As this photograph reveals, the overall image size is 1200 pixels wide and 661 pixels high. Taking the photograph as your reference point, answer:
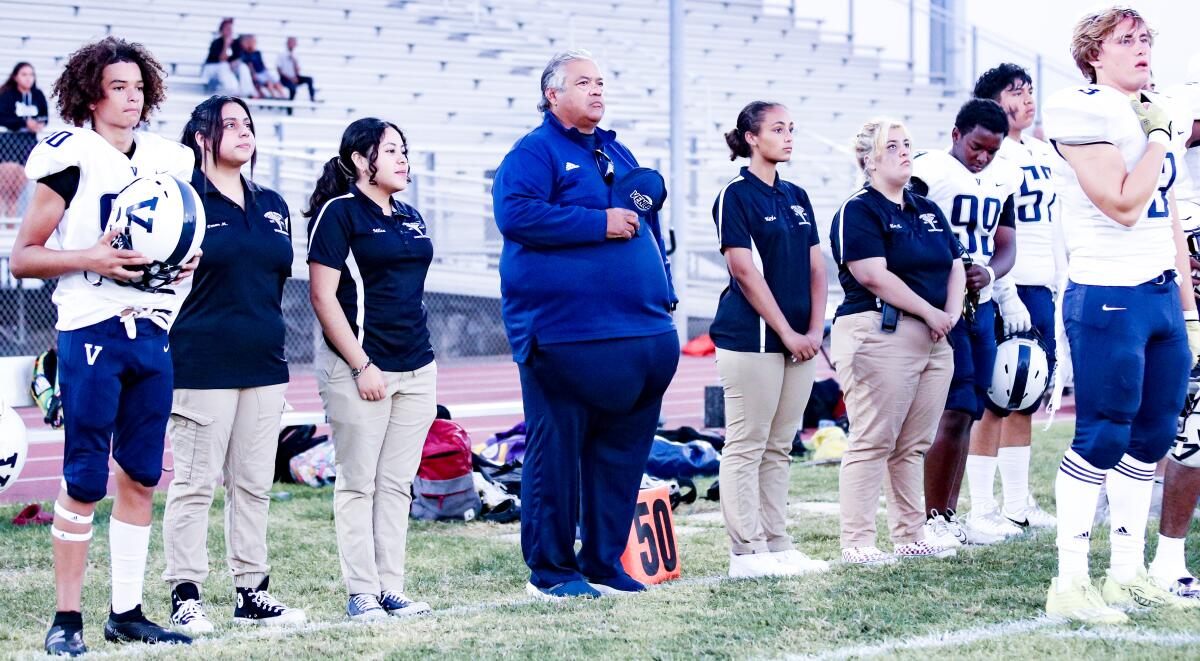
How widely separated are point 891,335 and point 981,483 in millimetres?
1157

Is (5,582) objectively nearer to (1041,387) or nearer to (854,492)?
(854,492)

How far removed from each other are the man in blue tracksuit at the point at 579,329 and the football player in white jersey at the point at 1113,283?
4.30ft

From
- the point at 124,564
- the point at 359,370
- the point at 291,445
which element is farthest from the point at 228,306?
the point at 291,445

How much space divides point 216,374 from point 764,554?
2.08 meters

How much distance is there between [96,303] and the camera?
13.0ft

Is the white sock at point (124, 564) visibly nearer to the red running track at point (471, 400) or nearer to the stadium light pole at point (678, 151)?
the red running track at point (471, 400)

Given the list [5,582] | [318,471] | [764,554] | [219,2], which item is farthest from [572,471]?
[219,2]

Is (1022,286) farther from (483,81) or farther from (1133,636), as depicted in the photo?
(483,81)

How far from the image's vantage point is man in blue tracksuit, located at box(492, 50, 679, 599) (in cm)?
466

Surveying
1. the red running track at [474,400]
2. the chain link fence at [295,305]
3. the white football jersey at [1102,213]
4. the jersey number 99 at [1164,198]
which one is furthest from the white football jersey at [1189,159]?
the chain link fence at [295,305]

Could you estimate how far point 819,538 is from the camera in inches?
243

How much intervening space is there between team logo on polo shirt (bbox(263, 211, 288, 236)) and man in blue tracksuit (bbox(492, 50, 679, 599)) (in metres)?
0.69

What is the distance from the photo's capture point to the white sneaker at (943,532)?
5680mm

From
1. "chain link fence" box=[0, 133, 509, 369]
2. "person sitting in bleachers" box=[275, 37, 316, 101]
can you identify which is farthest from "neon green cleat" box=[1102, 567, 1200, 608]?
"person sitting in bleachers" box=[275, 37, 316, 101]
